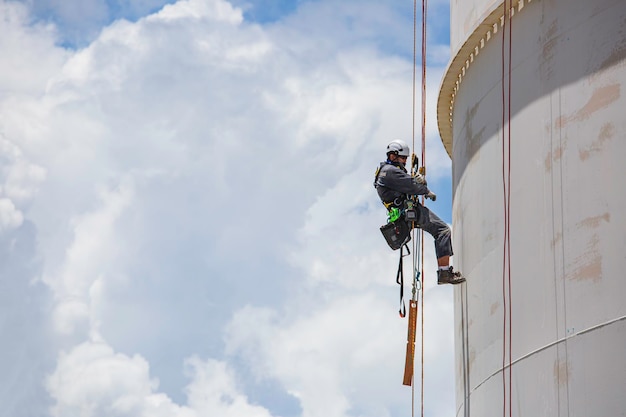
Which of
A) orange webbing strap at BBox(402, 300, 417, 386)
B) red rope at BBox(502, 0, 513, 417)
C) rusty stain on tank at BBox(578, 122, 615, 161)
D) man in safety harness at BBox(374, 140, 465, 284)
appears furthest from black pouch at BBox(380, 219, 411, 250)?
rusty stain on tank at BBox(578, 122, 615, 161)

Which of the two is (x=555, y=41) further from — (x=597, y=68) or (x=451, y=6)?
(x=451, y=6)

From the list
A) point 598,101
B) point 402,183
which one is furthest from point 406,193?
point 598,101

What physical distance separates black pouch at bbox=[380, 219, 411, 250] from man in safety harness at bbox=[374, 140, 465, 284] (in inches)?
3.8

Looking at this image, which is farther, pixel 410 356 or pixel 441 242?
pixel 410 356

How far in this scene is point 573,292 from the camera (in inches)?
480

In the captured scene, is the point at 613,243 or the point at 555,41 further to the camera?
the point at 555,41

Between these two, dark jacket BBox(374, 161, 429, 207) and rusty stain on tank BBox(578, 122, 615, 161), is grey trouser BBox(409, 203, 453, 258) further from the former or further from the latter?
rusty stain on tank BBox(578, 122, 615, 161)

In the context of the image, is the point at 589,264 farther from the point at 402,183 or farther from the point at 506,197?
the point at 402,183

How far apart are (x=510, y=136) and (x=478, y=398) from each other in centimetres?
317

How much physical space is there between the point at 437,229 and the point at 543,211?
3304 millimetres

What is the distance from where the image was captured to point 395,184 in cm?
1633

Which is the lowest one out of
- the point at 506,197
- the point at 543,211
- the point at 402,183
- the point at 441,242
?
the point at 543,211

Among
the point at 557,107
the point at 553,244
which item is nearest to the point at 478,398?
the point at 553,244

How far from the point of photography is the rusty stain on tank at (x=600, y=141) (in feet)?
39.5
